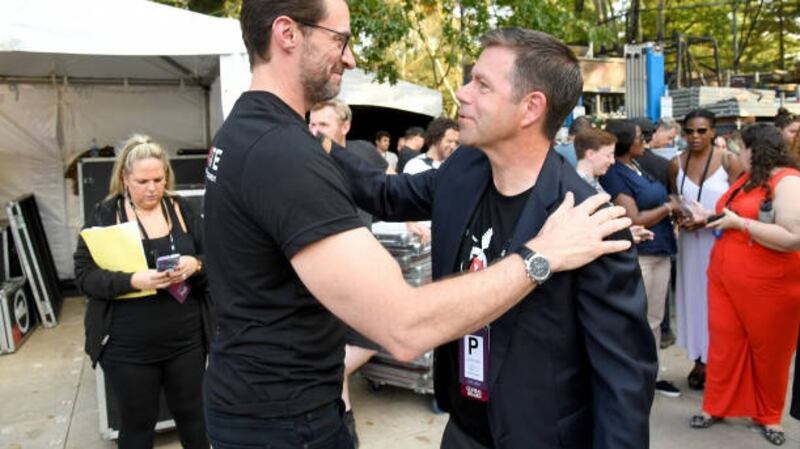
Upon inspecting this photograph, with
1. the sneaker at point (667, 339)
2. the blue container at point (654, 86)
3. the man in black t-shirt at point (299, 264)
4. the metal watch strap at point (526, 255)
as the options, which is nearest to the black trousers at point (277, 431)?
the man in black t-shirt at point (299, 264)

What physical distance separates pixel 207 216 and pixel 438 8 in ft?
31.3

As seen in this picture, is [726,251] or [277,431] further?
[726,251]

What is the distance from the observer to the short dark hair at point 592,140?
4.55 meters

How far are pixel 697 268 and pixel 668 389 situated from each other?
0.93 m

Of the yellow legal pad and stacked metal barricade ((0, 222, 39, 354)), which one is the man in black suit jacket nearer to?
the yellow legal pad

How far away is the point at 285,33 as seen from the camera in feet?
5.36

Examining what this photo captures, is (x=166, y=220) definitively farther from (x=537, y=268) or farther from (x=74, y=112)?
(x=74, y=112)

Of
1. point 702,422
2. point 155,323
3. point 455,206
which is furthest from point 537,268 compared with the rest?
point 702,422

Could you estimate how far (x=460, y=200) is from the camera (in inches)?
77.6

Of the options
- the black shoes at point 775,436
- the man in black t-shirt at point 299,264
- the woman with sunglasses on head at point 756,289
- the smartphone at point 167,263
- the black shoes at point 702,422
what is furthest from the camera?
the black shoes at point 702,422

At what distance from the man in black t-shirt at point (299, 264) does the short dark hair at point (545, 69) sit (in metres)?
0.36

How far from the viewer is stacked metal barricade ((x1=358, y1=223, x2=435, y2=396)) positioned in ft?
14.5

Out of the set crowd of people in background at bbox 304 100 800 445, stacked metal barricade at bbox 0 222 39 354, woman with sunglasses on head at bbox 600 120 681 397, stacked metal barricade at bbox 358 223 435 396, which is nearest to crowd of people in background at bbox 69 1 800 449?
crowd of people in background at bbox 304 100 800 445

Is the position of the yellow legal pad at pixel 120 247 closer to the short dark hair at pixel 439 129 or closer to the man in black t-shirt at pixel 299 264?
the man in black t-shirt at pixel 299 264
